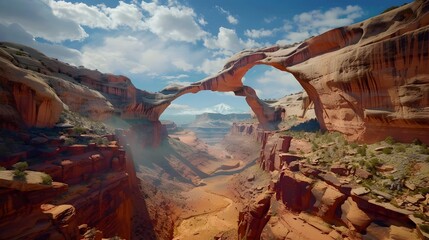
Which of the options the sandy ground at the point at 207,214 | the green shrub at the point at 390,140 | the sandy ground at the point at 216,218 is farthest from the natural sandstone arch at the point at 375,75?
the sandy ground at the point at 207,214

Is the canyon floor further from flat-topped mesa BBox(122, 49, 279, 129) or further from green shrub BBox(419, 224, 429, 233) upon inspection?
flat-topped mesa BBox(122, 49, 279, 129)

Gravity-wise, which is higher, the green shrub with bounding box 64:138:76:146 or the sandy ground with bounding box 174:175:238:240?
the green shrub with bounding box 64:138:76:146

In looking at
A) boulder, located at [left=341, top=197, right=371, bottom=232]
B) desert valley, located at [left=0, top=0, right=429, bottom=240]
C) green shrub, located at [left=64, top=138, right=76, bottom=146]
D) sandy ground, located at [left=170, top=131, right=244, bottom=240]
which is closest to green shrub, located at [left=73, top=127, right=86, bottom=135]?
desert valley, located at [left=0, top=0, right=429, bottom=240]

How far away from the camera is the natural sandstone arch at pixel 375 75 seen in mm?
18562

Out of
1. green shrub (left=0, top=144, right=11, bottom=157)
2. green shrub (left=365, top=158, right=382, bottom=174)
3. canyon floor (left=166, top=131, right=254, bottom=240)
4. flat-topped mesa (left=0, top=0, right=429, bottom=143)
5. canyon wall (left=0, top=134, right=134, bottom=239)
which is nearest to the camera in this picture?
canyon wall (left=0, top=134, right=134, bottom=239)

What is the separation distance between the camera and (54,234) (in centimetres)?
1177

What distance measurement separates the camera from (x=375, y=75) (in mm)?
21625

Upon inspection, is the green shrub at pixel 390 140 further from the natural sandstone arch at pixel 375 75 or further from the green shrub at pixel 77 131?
the green shrub at pixel 77 131

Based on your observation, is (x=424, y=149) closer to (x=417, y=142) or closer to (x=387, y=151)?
(x=417, y=142)

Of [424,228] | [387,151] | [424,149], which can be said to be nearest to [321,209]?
[424,228]

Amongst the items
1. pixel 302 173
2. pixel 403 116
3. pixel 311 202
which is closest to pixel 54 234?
pixel 311 202

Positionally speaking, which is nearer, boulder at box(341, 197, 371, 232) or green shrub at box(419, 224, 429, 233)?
green shrub at box(419, 224, 429, 233)

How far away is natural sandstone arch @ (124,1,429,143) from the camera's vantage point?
18562 mm

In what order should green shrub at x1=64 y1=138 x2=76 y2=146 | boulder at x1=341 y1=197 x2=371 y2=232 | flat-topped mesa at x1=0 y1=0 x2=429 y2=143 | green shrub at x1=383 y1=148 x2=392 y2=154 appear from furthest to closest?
green shrub at x1=64 y1=138 x2=76 y2=146 < green shrub at x1=383 y1=148 x2=392 y2=154 < flat-topped mesa at x1=0 y1=0 x2=429 y2=143 < boulder at x1=341 y1=197 x2=371 y2=232
